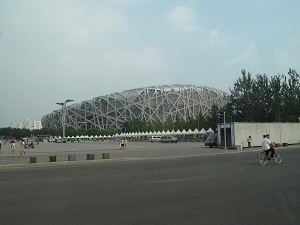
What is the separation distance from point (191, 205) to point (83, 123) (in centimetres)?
15210

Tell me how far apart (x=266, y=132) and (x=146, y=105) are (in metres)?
110

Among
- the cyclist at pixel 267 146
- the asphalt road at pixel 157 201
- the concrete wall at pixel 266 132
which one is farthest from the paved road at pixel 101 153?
the asphalt road at pixel 157 201

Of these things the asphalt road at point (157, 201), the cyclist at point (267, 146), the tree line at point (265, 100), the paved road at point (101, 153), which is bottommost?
the paved road at point (101, 153)

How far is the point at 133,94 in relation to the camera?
490ft

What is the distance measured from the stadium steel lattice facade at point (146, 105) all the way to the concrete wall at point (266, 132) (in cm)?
10616

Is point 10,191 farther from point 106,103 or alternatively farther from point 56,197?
point 106,103

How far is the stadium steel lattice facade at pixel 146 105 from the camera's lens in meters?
147

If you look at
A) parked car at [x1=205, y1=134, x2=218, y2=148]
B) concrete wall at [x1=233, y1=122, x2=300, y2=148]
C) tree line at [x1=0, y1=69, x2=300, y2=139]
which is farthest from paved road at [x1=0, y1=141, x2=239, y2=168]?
tree line at [x1=0, y1=69, x2=300, y2=139]

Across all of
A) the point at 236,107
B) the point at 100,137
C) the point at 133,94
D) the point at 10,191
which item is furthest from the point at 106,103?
the point at 10,191

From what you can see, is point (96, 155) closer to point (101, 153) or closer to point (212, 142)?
point (101, 153)

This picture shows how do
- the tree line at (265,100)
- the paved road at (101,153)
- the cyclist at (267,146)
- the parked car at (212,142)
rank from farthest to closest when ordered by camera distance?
1. the tree line at (265,100)
2. the parked car at (212,142)
3. the paved road at (101,153)
4. the cyclist at (267,146)

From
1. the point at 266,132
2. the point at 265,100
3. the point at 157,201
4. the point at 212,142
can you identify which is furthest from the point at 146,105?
the point at 157,201

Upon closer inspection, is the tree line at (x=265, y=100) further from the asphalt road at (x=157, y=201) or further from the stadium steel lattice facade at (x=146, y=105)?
the stadium steel lattice facade at (x=146, y=105)

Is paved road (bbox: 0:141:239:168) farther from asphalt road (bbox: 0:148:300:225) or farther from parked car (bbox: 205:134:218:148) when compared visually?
asphalt road (bbox: 0:148:300:225)
